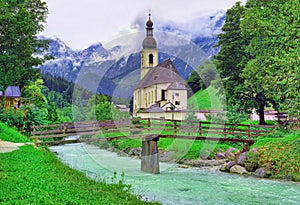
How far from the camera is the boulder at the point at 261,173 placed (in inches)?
723

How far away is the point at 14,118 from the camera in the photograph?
25.9 m

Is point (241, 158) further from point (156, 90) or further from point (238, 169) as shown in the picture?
point (156, 90)

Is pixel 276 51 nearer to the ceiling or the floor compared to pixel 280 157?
nearer to the ceiling

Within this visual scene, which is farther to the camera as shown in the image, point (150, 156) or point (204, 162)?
point (204, 162)

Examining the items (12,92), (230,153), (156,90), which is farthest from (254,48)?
(12,92)

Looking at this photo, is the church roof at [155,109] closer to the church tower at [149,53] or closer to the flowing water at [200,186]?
the church tower at [149,53]

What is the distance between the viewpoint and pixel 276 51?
55.3 feet

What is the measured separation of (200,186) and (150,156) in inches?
198

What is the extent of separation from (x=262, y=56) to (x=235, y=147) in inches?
284

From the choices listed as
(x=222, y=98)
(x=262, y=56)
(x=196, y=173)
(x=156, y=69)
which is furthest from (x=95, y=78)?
(x=156, y=69)

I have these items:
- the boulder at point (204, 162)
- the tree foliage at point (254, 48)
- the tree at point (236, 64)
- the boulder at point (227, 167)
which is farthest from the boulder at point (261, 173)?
the tree at point (236, 64)

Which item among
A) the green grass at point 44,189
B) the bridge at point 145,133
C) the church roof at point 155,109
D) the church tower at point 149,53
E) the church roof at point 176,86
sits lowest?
the green grass at point 44,189

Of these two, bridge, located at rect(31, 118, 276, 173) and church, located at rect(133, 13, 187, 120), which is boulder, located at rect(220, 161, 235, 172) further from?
church, located at rect(133, 13, 187, 120)

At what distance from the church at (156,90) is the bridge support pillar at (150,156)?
14006 millimetres
